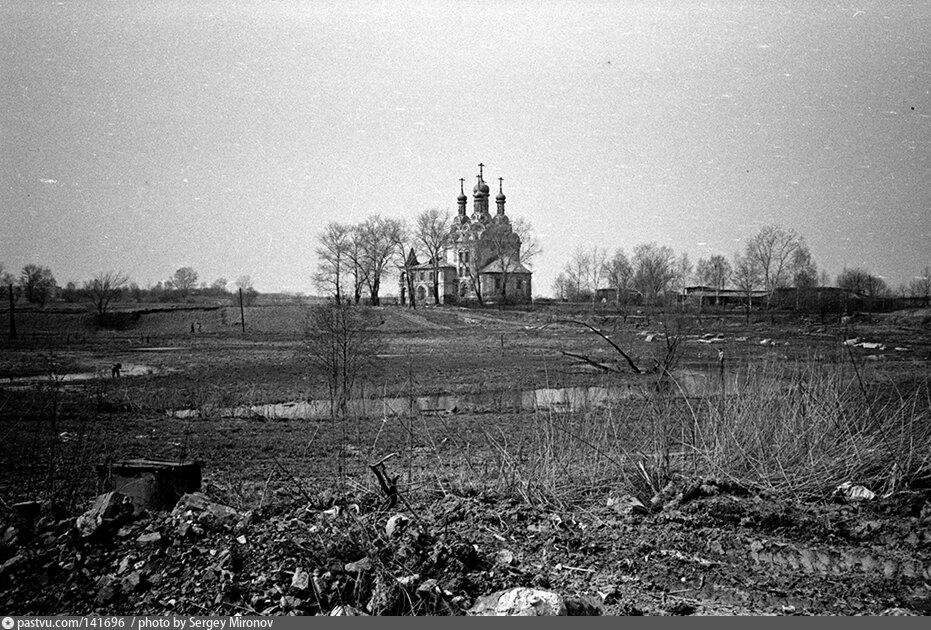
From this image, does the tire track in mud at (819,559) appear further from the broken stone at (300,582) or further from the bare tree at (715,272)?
the bare tree at (715,272)

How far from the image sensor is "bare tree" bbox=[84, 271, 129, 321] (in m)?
10.4

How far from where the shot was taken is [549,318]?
3012cm

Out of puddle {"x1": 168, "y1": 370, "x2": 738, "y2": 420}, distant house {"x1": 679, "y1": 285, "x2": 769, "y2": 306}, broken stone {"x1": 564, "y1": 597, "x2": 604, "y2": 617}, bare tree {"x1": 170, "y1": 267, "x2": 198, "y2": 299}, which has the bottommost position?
puddle {"x1": 168, "y1": 370, "x2": 738, "y2": 420}

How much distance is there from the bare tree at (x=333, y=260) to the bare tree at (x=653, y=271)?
9.98 meters

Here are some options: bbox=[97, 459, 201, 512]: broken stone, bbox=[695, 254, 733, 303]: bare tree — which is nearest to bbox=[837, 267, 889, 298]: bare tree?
bbox=[695, 254, 733, 303]: bare tree

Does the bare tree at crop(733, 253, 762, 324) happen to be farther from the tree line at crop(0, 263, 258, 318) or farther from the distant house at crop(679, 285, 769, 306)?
the tree line at crop(0, 263, 258, 318)

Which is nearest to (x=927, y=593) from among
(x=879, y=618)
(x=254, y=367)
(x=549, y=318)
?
(x=879, y=618)

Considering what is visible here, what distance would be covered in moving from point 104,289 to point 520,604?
1205 cm

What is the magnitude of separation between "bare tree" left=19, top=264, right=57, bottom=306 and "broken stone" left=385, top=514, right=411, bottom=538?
25.1 ft

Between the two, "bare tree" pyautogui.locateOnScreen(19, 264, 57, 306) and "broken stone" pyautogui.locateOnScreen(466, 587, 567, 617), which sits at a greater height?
"bare tree" pyautogui.locateOnScreen(19, 264, 57, 306)

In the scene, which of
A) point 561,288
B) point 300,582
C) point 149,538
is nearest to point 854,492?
point 300,582

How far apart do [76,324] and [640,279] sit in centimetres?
2161

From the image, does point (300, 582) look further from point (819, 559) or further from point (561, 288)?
point (561, 288)

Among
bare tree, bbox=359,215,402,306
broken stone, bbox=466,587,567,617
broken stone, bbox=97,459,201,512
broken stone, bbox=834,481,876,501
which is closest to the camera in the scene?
broken stone, bbox=466,587,567,617
